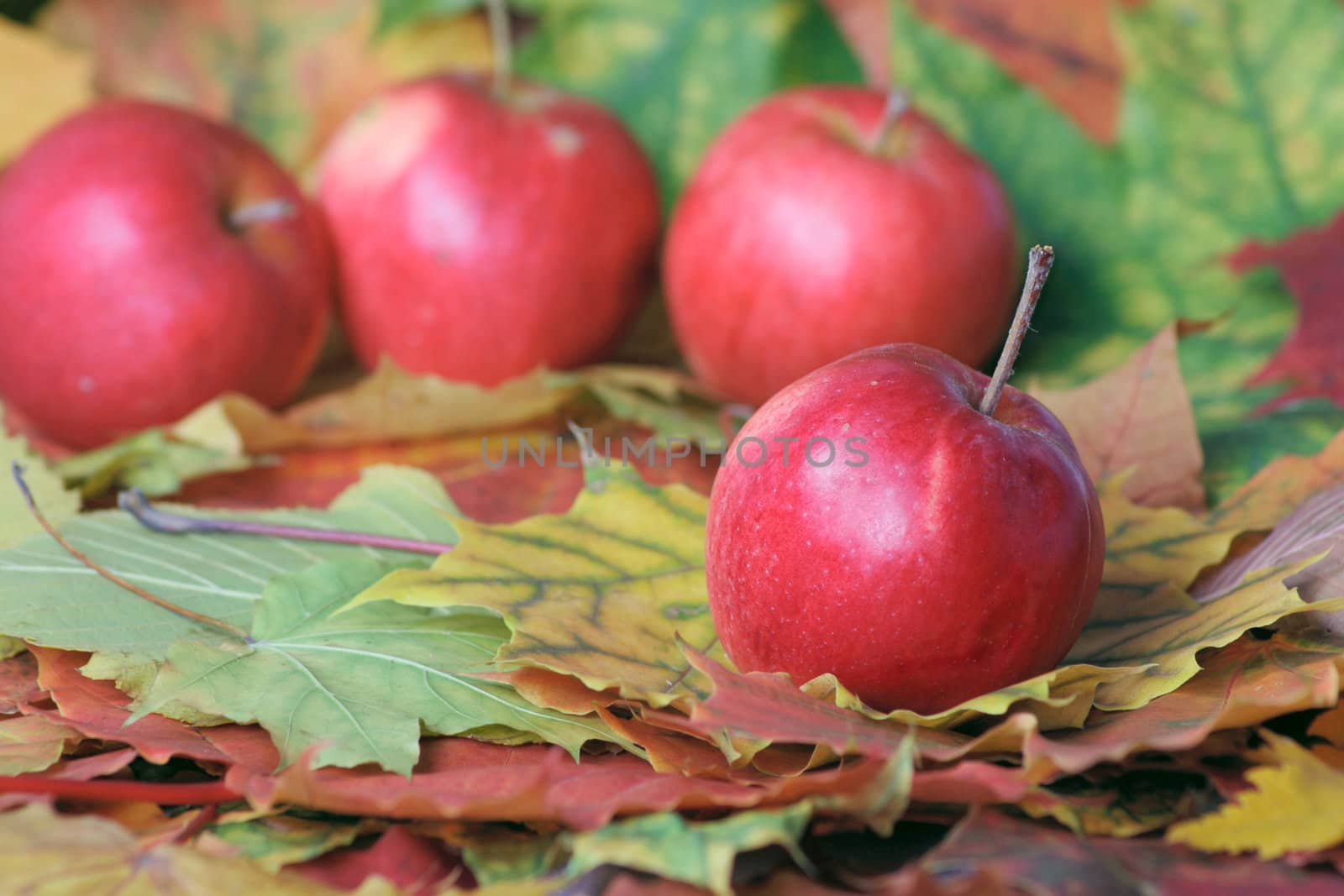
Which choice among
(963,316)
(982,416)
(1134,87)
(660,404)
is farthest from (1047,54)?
(982,416)

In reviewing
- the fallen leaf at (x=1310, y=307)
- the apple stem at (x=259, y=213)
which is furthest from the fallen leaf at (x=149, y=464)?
the fallen leaf at (x=1310, y=307)

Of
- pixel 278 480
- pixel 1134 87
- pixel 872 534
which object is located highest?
pixel 1134 87

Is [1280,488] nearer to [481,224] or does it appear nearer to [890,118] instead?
[890,118]

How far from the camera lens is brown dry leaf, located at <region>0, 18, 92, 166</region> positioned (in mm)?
994

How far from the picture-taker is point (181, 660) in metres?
0.50

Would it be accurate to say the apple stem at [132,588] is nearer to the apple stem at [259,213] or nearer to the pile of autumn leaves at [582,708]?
the pile of autumn leaves at [582,708]

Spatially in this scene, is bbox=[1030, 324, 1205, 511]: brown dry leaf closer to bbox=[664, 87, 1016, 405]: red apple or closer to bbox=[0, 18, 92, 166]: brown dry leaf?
bbox=[664, 87, 1016, 405]: red apple

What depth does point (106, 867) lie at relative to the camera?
416 millimetres

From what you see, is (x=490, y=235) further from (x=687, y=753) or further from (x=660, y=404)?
(x=687, y=753)

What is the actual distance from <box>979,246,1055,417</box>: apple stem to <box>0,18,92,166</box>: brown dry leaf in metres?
0.83

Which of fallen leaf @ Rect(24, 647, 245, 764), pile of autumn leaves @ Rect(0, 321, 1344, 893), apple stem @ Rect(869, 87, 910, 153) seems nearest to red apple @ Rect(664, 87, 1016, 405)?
apple stem @ Rect(869, 87, 910, 153)

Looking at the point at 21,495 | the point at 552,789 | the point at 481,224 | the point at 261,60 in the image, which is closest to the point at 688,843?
the point at 552,789

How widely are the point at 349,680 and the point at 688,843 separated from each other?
0.61 feet

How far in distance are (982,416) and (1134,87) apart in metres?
0.55
